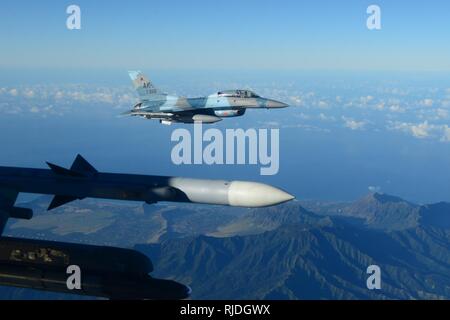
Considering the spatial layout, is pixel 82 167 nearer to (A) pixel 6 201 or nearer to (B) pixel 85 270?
(A) pixel 6 201

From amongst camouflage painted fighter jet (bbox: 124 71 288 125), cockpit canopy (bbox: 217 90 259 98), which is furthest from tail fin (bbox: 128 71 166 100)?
cockpit canopy (bbox: 217 90 259 98)

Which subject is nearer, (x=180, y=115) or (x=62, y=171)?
(x=62, y=171)

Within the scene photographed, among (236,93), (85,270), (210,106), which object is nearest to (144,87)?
(210,106)

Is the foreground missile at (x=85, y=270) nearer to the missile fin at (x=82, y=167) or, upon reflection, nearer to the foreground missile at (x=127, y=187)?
the foreground missile at (x=127, y=187)

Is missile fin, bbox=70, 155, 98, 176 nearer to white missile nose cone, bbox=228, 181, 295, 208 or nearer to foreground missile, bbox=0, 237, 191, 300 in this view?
foreground missile, bbox=0, 237, 191, 300

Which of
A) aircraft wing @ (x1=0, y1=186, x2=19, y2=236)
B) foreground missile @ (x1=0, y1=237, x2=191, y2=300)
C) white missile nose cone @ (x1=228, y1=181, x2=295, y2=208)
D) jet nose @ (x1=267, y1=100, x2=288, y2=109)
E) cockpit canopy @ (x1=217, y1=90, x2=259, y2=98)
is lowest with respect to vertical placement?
foreground missile @ (x1=0, y1=237, x2=191, y2=300)
